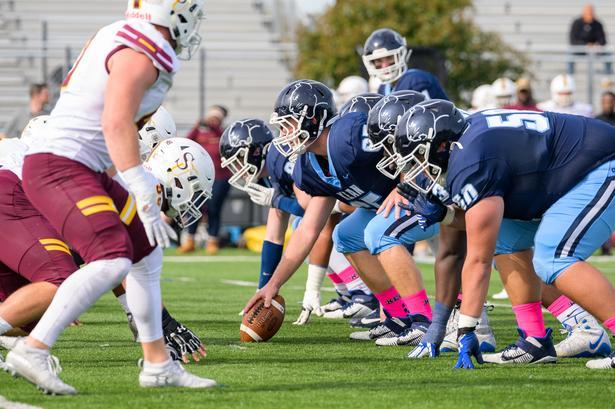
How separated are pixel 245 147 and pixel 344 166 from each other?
3.38ft

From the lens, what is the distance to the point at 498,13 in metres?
23.2

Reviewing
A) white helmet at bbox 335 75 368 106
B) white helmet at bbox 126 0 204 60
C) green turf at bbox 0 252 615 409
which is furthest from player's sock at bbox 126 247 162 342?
white helmet at bbox 335 75 368 106

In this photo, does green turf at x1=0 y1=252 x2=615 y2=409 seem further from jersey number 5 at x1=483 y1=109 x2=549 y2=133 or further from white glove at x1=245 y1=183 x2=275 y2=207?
jersey number 5 at x1=483 y1=109 x2=549 y2=133

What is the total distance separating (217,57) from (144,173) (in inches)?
510

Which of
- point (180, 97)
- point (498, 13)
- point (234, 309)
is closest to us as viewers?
point (234, 309)

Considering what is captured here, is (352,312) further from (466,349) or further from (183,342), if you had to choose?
(466,349)

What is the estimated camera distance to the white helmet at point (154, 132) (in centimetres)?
664

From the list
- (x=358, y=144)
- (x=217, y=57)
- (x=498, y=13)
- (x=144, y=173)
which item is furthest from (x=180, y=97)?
(x=144, y=173)

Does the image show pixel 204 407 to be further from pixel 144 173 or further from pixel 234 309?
pixel 234 309

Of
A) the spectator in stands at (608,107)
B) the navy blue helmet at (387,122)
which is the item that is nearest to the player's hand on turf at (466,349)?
the navy blue helmet at (387,122)

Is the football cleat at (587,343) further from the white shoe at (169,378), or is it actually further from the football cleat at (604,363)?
the white shoe at (169,378)

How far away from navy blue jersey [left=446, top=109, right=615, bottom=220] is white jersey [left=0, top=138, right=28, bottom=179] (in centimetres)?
215

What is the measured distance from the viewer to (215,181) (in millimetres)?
15477

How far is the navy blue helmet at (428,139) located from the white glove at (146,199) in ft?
4.34
